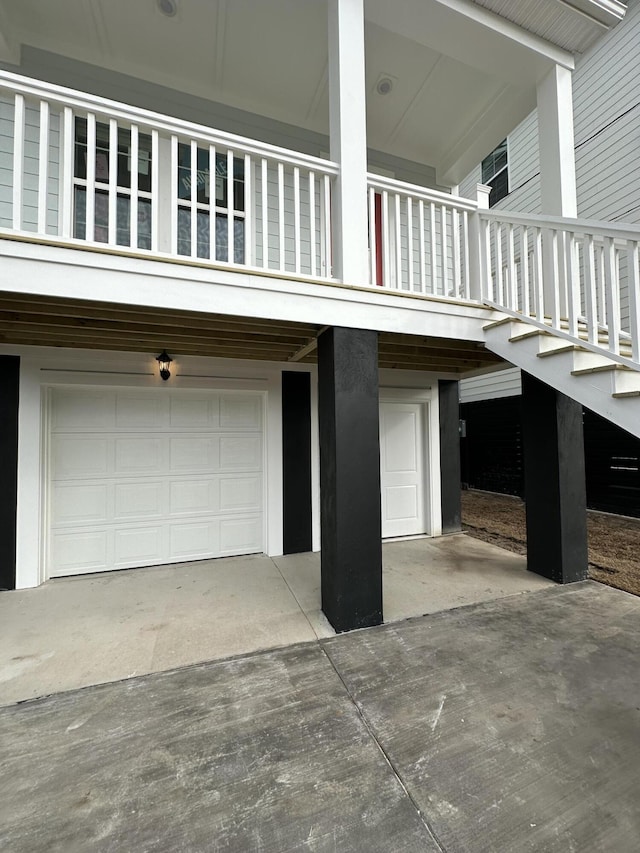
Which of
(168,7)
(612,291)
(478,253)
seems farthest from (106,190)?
(612,291)

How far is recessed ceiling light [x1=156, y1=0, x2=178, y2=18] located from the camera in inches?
135

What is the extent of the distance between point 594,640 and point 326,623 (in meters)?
1.87

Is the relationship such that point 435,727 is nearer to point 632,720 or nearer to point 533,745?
point 533,745

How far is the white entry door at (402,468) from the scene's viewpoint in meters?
5.34

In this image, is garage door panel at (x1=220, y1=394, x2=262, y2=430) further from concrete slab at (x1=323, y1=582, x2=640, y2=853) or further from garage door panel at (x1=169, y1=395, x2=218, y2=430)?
concrete slab at (x1=323, y1=582, x2=640, y2=853)

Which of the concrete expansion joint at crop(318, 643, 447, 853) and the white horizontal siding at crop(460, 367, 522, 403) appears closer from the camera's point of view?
the concrete expansion joint at crop(318, 643, 447, 853)

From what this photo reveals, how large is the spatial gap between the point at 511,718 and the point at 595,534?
437 cm

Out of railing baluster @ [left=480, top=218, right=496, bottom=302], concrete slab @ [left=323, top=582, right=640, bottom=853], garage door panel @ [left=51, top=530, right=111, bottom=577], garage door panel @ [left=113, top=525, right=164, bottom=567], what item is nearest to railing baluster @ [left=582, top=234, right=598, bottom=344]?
railing baluster @ [left=480, top=218, right=496, bottom=302]

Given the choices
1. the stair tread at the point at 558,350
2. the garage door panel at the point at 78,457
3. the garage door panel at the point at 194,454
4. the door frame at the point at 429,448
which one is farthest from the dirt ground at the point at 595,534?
the garage door panel at the point at 78,457

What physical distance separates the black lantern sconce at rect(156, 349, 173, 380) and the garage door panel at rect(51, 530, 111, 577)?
1785 millimetres

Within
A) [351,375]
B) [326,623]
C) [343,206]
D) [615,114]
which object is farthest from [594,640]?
[615,114]

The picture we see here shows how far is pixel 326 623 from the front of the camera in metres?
2.96

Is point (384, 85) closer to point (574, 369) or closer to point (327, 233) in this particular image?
point (327, 233)

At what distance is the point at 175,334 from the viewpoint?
135 inches
